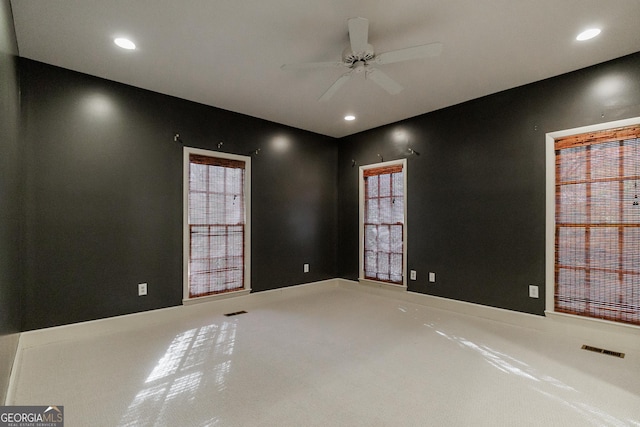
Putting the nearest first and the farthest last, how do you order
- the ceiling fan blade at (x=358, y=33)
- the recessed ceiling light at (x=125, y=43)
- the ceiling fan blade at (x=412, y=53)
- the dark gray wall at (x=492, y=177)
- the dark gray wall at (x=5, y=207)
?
1. the dark gray wall at (x=5, y=207)
2. the ceiling fan blade at (x=358, y=33)
3. the ceiling fan blade at (x=412, y=53)
4. the recessed ceiling light at (x=125, y=43)
5. the dark gray wall at (x=492, y=177)

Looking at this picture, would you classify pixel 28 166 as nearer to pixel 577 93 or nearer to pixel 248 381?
pixel 248 381

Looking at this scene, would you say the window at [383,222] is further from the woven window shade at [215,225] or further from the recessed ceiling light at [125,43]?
the recessed ceiling light at [125,43]

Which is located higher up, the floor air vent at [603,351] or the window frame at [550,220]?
the window frame at [550,220]

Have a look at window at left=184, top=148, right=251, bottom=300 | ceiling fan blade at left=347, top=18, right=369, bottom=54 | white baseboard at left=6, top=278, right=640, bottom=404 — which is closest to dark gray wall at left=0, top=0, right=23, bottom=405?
white baseboard at left=6, top=278, right=640, bottom=404

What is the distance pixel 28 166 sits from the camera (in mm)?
2896

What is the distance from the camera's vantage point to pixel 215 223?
162 inches

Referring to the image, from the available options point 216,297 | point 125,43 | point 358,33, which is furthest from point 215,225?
point 358,33

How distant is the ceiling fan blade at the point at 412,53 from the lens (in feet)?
7.18

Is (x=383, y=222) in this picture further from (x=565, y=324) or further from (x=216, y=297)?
(x=216, y=297)

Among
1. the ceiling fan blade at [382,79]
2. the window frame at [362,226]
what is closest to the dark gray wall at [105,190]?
the window frame at [362,226]

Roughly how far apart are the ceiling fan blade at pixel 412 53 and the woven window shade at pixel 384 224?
99.0 inches

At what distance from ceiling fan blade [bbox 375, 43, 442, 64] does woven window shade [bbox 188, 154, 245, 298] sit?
2.62 metres

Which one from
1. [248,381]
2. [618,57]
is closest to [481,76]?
[618,57]

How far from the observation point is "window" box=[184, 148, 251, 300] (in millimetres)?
3914
